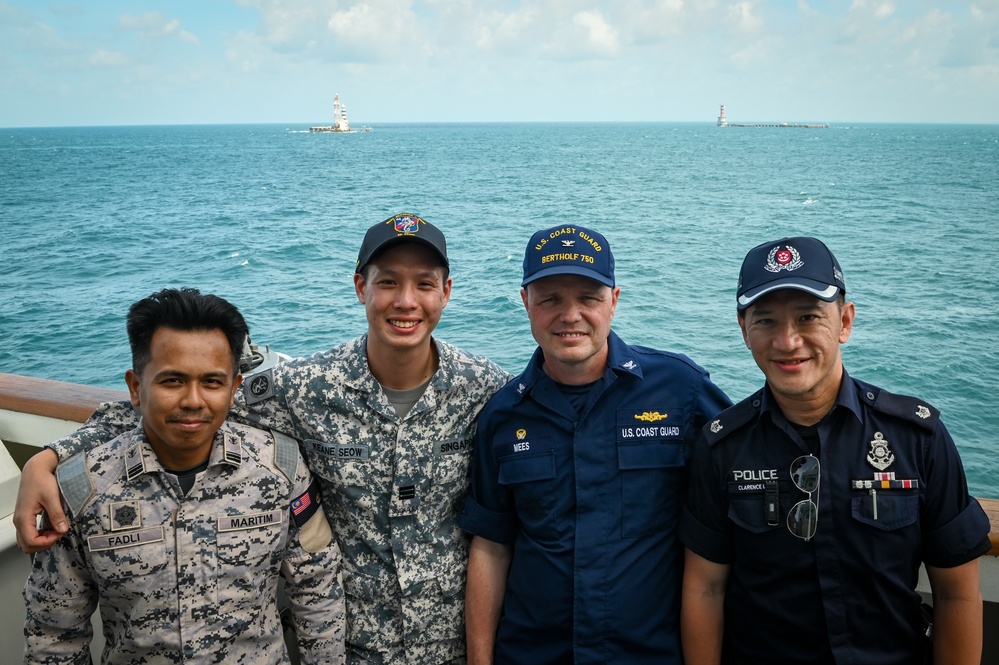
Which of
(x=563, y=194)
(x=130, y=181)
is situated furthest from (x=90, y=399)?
(x=130, y=181)

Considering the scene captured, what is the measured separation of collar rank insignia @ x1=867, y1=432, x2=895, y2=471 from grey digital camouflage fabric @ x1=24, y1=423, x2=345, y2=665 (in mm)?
1625

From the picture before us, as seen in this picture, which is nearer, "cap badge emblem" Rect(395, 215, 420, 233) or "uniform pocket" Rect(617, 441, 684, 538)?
"uniform pocket" Rect(617, 441, 684, 538)

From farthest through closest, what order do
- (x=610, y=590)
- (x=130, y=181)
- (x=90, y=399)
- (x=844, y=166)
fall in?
(x=844, y=166) → (x=130, y=181) → (x=90, y=399) → (x=610, y=590)

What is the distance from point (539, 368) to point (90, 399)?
196 cm

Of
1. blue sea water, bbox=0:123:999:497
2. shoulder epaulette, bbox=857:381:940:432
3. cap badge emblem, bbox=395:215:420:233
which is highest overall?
cap badge emblem, bbox=395:215:420:233

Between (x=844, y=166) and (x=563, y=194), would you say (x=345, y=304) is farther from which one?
(x=844, y=166)

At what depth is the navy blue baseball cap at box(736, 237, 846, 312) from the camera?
2004mm

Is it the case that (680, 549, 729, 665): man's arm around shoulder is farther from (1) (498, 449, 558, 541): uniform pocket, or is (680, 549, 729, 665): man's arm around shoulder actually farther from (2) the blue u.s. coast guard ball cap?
(2) the blue u.s. coast guard ball cap

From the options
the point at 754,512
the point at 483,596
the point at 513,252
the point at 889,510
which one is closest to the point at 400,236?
the point at 483,596

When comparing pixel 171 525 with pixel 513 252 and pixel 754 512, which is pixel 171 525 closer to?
pixel 754 512

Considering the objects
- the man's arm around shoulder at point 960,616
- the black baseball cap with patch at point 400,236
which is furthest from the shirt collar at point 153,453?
the man's arm around shoulder at point 960,616

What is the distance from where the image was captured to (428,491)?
250cm

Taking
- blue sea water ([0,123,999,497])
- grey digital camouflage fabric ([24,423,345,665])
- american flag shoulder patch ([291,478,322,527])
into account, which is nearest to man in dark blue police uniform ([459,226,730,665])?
american flag shoulder patch ([291,478,322,527])

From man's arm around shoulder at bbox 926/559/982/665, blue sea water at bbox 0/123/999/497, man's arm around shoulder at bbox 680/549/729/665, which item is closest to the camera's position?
man's arm around shoulder at bbox 926/559/982/665
